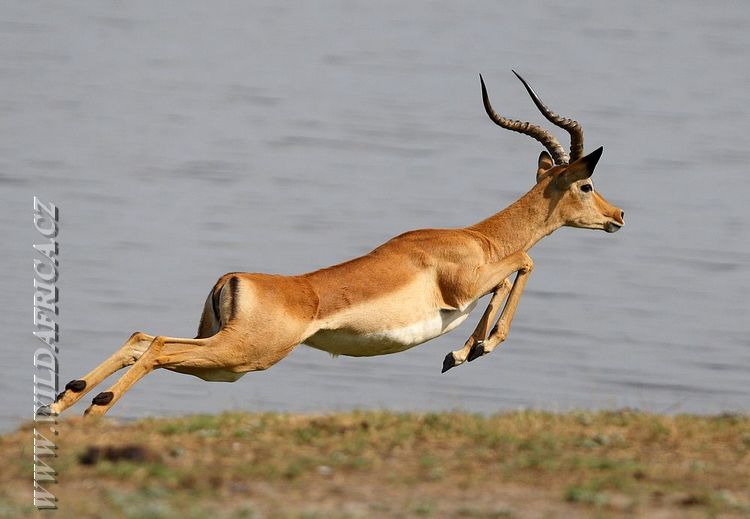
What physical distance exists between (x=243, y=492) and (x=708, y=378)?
31.6 feet

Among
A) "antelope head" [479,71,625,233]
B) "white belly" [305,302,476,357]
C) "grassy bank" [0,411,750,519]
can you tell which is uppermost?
"antelope head" [479,71,625,233]

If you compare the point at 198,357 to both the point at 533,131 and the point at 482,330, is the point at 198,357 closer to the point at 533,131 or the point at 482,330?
the point at 482,330

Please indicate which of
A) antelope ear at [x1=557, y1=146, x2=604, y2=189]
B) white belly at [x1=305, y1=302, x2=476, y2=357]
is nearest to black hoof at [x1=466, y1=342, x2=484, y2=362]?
white belly at [x1=305, y1=302, x2=476, y2=357]

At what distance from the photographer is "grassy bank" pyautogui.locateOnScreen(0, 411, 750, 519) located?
6926 millimetres

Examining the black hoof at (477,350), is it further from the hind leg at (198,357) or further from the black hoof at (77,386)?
the black hoof at (77,386)

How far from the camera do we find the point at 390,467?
760 cm

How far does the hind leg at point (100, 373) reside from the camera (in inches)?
348

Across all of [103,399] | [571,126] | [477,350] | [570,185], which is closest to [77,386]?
[103,399]

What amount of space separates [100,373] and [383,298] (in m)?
1.82

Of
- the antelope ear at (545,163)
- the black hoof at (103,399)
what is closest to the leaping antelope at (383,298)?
the black hoof at (103,399)

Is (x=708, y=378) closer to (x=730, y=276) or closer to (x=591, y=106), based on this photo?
(x=730, y=276)

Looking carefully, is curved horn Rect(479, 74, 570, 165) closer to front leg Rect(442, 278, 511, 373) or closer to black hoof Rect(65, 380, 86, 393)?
front leg Rect(442, 278, 511, 373)

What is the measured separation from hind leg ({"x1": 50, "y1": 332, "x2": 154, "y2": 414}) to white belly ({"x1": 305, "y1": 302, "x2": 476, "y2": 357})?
1049 millimetres

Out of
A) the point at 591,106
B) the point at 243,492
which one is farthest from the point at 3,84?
the point at 243,492
